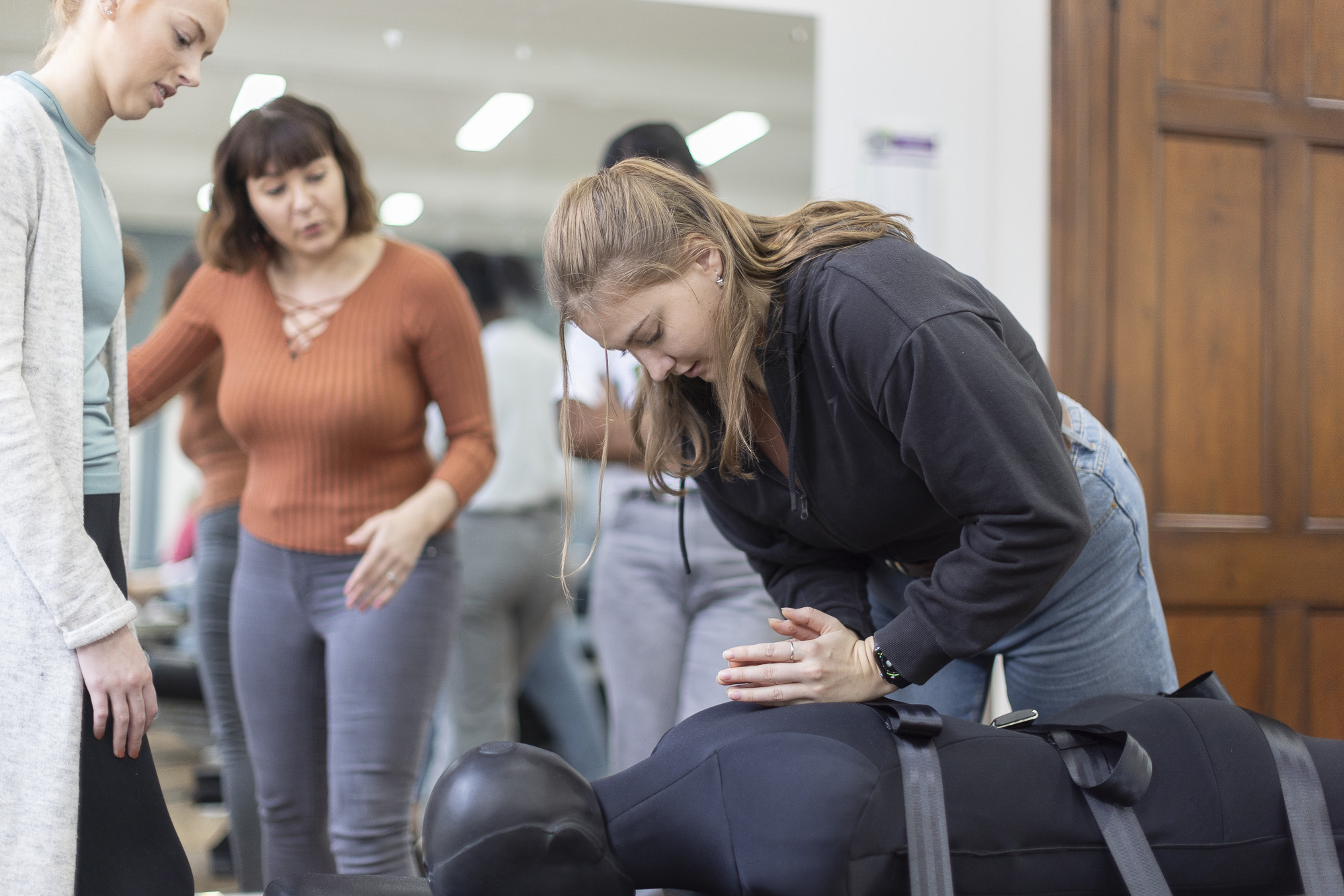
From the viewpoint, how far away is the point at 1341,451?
241cm

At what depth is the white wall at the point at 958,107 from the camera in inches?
93.3

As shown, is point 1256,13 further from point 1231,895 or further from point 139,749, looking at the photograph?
point 139,749

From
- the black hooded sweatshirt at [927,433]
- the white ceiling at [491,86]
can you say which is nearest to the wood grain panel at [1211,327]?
the white ceiling at [491,86]

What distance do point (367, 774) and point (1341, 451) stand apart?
85.6 inches

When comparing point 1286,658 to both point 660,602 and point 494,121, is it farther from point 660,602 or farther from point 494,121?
point 494,121

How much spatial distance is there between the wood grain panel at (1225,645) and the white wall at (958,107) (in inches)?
28.2

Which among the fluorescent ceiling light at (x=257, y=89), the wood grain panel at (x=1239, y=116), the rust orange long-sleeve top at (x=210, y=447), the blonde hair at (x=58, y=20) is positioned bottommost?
the rust orange long-sleeve top at (x=210, y=447)

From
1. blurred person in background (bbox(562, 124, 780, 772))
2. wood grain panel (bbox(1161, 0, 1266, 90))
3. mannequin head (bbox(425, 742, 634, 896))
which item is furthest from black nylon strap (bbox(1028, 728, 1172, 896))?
wood grain panel (bbox(1161, 0, 1266, 90))

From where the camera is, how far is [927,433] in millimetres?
953

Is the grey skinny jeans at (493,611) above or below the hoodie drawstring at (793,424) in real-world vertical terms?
below

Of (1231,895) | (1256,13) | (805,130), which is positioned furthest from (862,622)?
(1256,13)

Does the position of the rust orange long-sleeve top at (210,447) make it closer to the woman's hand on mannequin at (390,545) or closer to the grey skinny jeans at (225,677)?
the grey skinny jeans at (225,677)

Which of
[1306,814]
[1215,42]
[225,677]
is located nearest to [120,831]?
[225,677]

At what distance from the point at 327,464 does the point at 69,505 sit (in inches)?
23.9
